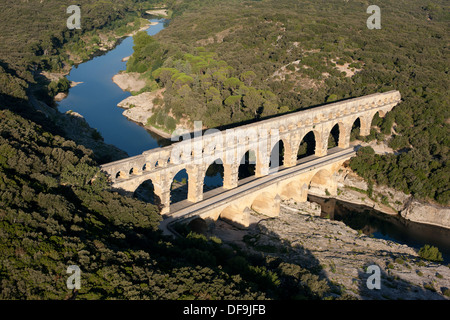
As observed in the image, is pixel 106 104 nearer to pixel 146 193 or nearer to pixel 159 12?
pixel 146 193

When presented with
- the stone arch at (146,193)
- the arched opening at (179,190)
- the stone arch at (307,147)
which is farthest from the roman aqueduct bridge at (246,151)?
the arched opening at (179,190)

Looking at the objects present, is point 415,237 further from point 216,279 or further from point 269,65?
point 269,65

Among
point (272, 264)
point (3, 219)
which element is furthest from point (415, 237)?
point (3, 219)

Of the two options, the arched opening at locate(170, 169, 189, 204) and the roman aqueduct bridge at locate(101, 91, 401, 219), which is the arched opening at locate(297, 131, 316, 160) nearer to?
the roman aqueduct bridge at locate(101, 91, 401, 219)

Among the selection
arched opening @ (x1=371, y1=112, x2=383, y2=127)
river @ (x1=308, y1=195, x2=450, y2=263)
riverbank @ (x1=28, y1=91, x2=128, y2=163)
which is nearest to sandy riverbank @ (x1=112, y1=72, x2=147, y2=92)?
riverbank @ (x1=28, y1=91, x2=128, y2=163)

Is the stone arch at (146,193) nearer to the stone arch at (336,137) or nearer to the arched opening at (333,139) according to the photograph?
the stone arch at (336,137)

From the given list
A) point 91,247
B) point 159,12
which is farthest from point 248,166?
point 159,12
